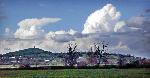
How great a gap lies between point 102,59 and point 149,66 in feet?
200

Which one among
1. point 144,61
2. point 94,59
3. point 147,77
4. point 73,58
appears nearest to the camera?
point 147,77

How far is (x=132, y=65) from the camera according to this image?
244ft

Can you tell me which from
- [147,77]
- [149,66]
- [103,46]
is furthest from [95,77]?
[103,46]

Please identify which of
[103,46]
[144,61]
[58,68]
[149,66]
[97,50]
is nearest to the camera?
[149,66]

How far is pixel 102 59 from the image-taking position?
13150 cm

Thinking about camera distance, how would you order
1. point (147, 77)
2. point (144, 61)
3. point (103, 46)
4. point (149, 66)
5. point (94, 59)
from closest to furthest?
point (147, 77), point (149, 66), point (144, 61), point (103, 46), point (94, 59)

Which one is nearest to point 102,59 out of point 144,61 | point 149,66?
point 144,61

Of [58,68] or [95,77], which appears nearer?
[95,77]

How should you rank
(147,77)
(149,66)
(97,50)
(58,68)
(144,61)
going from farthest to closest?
(97,50) < (144,61) < (58,68) < (149,66) < (147,77)

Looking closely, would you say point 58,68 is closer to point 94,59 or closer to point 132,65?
point 132,65

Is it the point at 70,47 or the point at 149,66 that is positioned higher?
the point at 70,47

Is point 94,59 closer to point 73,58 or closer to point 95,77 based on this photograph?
point 73,58

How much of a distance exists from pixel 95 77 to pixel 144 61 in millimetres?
39075

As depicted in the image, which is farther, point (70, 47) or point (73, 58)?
point (73, 58)
